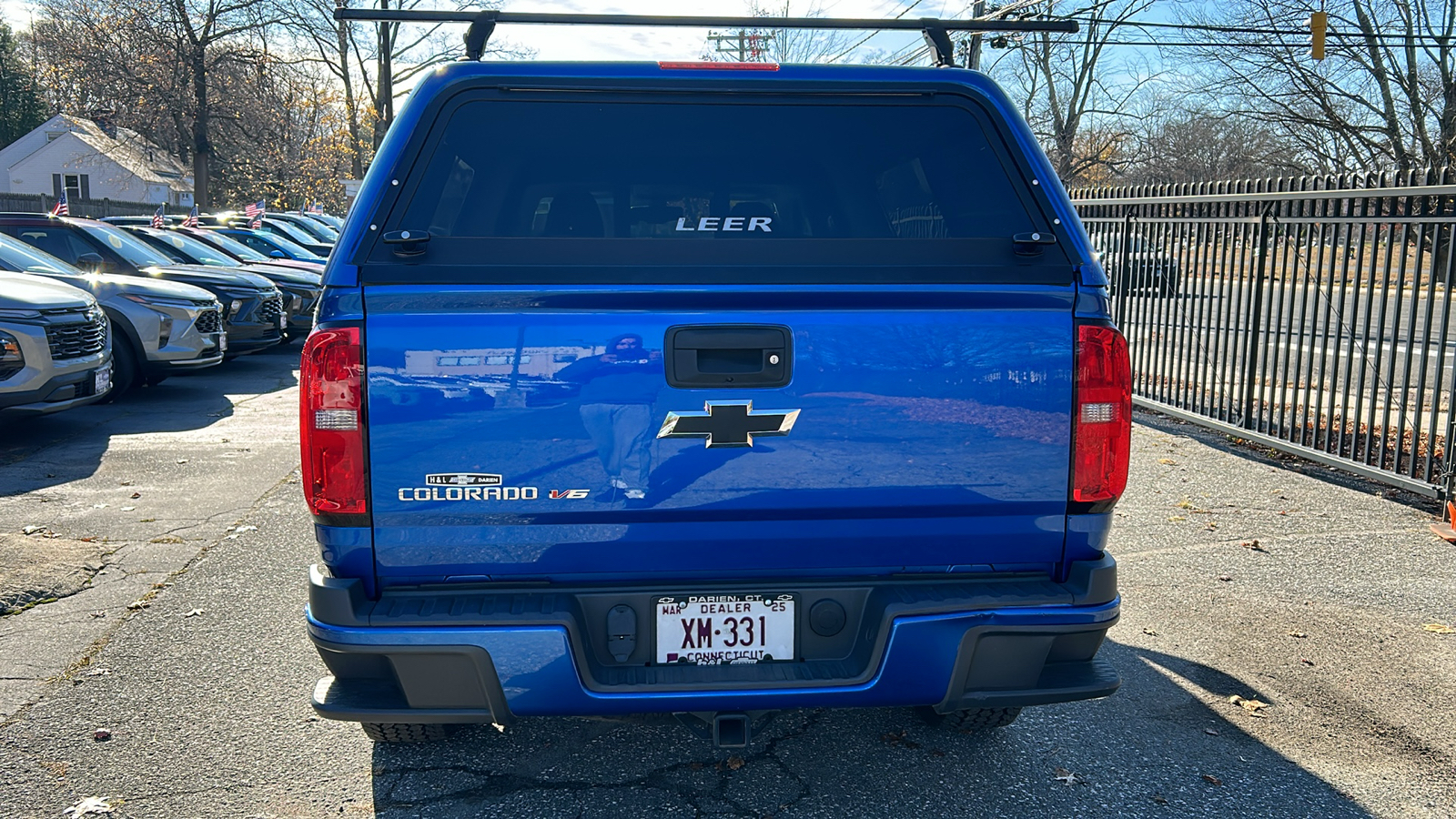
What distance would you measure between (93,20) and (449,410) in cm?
3542

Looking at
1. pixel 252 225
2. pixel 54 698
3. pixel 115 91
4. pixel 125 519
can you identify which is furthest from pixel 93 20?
pixel 54 698

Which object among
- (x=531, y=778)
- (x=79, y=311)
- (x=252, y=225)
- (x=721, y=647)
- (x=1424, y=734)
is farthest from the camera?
(x=252, y=225)

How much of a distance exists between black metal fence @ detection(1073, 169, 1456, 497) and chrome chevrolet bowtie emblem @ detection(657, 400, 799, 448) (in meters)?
5.33

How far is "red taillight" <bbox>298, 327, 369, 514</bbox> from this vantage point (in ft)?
8.71

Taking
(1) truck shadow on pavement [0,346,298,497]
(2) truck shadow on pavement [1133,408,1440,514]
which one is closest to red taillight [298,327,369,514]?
(1) truck shadow on pavement [0,346,298,497]

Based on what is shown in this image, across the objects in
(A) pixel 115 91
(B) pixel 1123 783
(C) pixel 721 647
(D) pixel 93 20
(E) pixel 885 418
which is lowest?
(B) pixel 1123 783

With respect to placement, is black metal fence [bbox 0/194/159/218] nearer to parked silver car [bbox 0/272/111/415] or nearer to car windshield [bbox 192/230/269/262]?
car windshield [bbox 192/230/269/262]

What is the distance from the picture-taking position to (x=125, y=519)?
6.56 m

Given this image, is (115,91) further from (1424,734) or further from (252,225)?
(1424,734)

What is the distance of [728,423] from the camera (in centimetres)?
273

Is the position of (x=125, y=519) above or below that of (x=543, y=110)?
below

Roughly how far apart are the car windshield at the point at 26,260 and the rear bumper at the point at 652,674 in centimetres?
877

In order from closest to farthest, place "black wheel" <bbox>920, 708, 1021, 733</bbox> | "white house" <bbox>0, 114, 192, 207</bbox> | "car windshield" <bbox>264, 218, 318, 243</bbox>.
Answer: "black wheel" <bbox>920, 708, 1021, 733</bbox> → "car windshield" <bbox>264, 218, 318, 243</bbox> → "white house" <bbox>0, 114, 192, 207</bbox>

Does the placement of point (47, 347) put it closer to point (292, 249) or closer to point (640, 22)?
point (640, 22)
